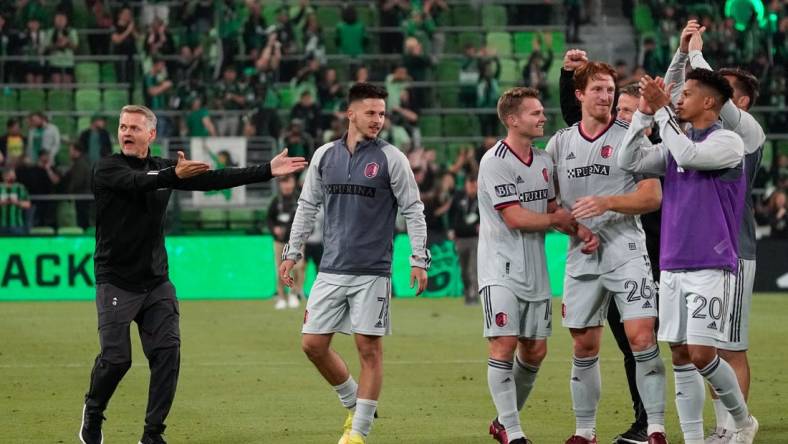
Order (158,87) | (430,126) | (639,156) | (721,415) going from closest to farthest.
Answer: (639,156)
(721,415)
(158,87)
(430,126)

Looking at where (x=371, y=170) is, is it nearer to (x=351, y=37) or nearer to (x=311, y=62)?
(x=311, y=62)

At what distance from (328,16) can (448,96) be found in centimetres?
325

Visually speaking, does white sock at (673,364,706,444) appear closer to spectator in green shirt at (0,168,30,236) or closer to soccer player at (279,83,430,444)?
soccer player at (279,83,430,444)

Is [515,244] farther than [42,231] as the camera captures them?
No

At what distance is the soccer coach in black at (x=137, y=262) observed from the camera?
318 inches

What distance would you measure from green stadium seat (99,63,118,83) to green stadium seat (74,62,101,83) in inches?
3.8

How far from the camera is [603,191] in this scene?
27.4 feet

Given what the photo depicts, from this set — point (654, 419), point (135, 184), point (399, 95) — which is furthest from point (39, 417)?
point (399, 95)

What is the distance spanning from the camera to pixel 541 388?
11.3m

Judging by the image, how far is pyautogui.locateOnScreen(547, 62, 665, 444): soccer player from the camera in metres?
8.12

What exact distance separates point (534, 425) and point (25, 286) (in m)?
14.3

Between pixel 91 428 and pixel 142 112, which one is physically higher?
pixel 142 112

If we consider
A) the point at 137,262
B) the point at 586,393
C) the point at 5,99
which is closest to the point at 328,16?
the point at 5,99

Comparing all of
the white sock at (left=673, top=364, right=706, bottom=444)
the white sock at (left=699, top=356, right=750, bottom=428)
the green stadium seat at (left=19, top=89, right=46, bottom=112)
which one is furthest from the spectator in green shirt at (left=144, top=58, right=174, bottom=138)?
the white sock at (left=699, top=356, right=750, bottom=428)
